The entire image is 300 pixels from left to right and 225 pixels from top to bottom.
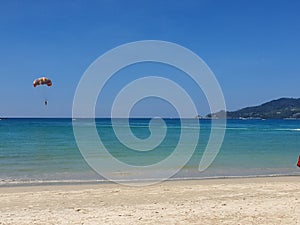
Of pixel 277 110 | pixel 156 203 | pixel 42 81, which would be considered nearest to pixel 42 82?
pixel 42 81

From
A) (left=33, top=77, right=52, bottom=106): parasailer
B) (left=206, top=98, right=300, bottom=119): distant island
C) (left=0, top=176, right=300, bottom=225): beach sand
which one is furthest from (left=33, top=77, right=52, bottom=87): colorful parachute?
(left=206, top=98, right=300, bottom=119): distant island

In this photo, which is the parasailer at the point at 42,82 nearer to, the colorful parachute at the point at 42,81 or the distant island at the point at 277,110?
the colorful parachute at the point at 42,81

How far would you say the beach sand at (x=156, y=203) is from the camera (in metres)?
8.05

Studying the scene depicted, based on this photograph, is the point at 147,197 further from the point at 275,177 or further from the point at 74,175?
the point at 275,177

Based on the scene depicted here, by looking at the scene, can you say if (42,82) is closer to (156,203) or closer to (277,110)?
(156,203)

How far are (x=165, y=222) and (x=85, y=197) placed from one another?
11.7 ft

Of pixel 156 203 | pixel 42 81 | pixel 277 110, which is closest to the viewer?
pixel 156 203

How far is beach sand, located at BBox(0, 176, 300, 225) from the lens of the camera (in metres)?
8.05

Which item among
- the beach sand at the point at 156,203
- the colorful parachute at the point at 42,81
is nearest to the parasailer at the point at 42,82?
the colorful parachute at the point at 42,81

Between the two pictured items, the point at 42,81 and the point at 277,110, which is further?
the point at 277,110

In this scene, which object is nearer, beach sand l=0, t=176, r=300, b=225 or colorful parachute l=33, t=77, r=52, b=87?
beach sand l=0, t=176, r=300, b=225

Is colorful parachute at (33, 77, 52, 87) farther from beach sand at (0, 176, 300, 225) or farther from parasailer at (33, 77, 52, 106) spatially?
beach sand at (0, 176, 300, 225)

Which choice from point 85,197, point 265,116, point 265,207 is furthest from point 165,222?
point 265,116

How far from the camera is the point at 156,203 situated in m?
9.80
